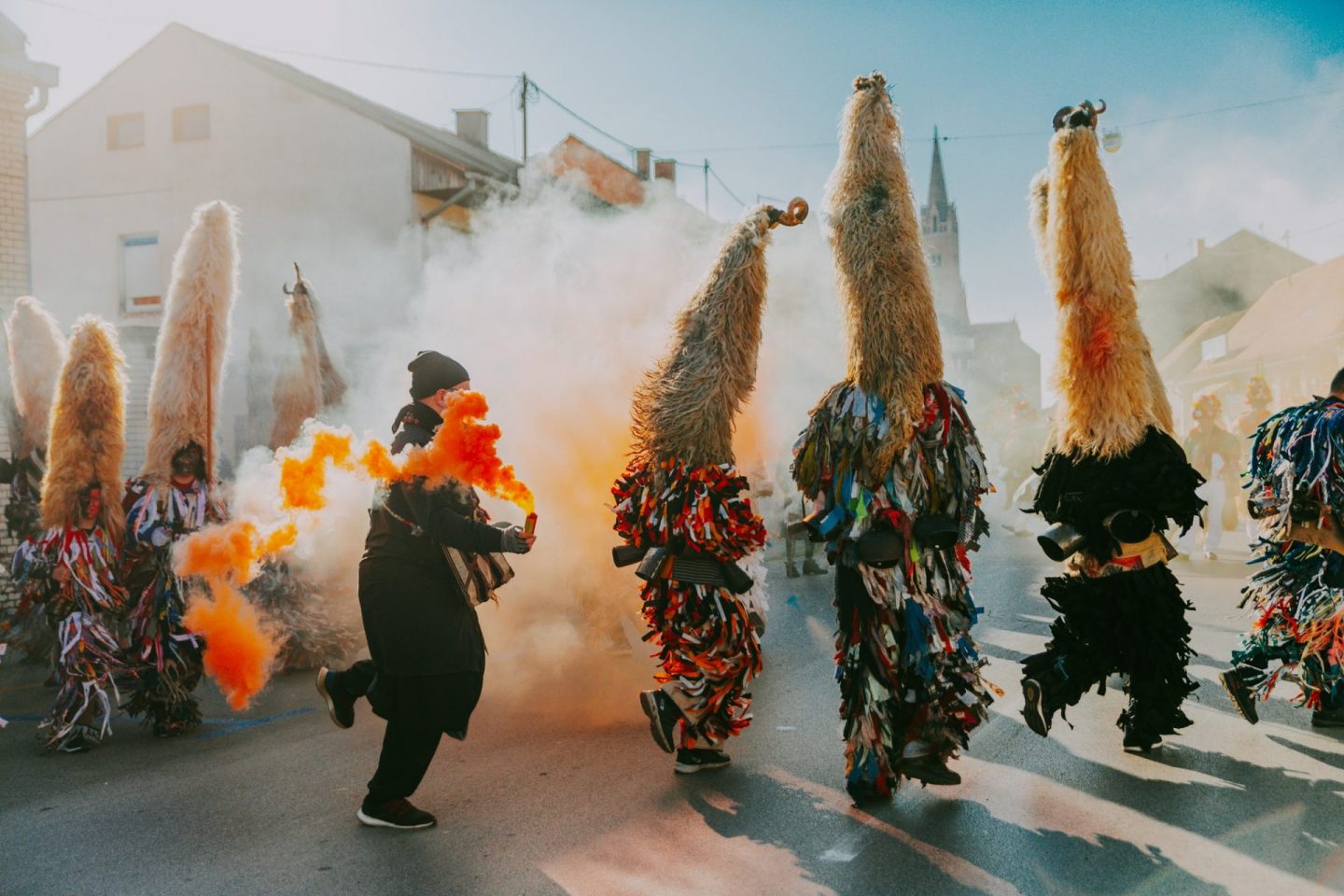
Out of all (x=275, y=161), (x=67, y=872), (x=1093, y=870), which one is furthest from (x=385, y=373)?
(x=275, y=161)

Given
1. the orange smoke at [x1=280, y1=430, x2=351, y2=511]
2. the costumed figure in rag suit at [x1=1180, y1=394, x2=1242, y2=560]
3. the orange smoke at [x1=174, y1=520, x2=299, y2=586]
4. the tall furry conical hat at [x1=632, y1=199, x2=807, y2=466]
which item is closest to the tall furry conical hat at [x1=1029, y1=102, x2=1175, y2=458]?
the tall furry conical hat at [x1=632, y1=199, x2=807, y2=466]

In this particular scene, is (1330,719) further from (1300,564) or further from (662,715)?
(662,715)

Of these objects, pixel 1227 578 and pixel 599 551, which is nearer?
pixel 599 551

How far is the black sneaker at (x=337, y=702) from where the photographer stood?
15.8 ft

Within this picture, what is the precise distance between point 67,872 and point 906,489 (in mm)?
3705

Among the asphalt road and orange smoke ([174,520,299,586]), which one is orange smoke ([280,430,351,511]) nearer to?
orange smoke ([174,520,299,586])

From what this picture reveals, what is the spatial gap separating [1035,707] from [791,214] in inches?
103

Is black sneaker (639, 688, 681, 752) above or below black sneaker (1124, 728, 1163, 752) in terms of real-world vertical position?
above

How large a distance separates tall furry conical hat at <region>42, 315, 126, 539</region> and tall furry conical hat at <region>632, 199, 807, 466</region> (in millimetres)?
3460

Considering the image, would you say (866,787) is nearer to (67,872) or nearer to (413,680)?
(413,680)

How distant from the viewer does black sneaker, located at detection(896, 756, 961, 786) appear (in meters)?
4.72

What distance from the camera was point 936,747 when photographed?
15.6ft

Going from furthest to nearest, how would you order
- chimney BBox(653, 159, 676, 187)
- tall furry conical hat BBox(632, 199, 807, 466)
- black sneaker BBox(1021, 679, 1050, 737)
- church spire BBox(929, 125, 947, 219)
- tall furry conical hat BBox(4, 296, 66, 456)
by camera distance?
church spire BBox(929, 125, 947, 219) → chimney BBox(653, 159, 676, 187) → tall furry conical hat BBox(4, 296, 66, 456) → tall furry conical hat BBox(632, 199, 807, 466) → black sneaker BBox(1021, 679, 1050, 737)

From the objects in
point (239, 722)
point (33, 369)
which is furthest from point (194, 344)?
point (33, 369)
